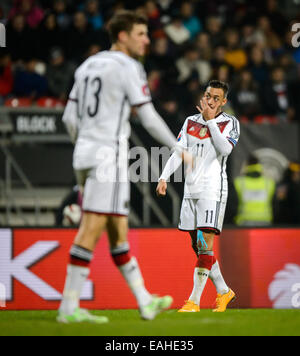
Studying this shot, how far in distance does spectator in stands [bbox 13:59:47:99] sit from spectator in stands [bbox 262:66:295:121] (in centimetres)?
392

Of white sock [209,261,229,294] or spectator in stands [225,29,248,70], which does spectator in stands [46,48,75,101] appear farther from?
white sock [209,261,229,294]

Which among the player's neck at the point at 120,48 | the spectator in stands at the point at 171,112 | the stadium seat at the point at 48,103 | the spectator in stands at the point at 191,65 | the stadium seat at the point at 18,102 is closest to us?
the player's neck at the point at 120,48

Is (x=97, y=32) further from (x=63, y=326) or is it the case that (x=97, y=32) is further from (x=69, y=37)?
(x=63, y=326)

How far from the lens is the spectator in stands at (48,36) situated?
521 inches

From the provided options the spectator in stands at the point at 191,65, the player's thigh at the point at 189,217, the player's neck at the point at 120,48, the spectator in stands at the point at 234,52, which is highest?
the spectator in stands at the point at 234,52

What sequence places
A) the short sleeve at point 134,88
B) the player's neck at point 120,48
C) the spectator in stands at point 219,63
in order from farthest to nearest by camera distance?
the spectator in stands at point 219,63 → the player's neck at point 120,48 → the short sleeve at point 134,88

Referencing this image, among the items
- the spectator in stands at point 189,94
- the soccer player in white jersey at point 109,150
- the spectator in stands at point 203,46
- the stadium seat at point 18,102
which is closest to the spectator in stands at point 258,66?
the spectator in stands at point 203,46

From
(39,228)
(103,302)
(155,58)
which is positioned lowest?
(103,302)

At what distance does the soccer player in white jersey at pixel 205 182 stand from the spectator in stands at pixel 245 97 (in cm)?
582

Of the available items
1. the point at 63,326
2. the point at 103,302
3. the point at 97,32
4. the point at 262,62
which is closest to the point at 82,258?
the point at 63,326

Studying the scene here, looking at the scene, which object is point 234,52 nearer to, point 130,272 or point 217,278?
point 217,278

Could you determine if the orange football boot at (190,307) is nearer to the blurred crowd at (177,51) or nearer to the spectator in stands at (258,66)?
the blurred crowd at (177,51)

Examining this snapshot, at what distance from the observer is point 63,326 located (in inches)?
213
